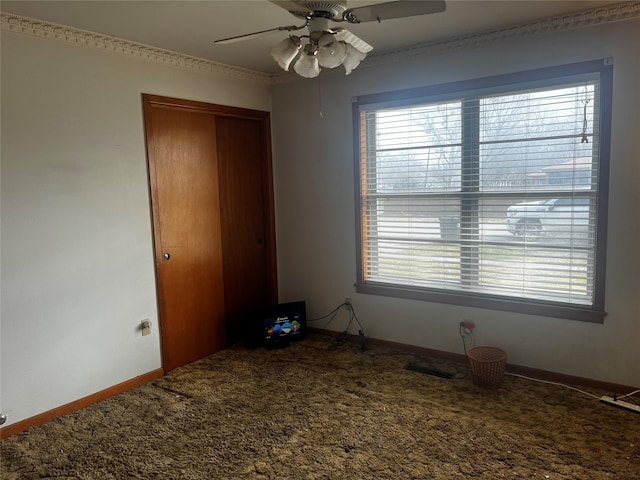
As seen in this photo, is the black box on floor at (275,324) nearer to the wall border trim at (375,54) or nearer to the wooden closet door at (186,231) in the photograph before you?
the wooden closet door at (186,231)

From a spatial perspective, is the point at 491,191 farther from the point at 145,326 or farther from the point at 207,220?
the point at 145,326

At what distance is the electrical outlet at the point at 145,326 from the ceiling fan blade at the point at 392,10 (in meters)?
2.60

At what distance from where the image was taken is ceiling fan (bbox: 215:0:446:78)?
6.08 feet

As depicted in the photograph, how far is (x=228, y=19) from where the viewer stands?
9.23ft

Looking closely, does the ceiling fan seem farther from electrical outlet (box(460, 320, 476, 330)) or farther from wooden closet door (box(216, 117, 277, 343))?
electrical outlet (box(460, 320, 476, 330))

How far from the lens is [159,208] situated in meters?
3.53

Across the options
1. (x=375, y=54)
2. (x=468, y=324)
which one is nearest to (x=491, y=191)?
(x=468, y=324)

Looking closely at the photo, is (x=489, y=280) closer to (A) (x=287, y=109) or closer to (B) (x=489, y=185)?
(B) (x=489, y=185)

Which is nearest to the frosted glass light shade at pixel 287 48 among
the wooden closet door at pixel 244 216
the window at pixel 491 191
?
the window at pixel 491 191

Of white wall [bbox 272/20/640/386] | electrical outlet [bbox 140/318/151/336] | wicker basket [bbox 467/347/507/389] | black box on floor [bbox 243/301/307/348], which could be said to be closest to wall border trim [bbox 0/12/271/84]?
white wall [bbox 272/20/640/386]

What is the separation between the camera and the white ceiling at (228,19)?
102 inches

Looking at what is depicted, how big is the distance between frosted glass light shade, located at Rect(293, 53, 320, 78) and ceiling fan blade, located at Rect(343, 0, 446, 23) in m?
0.25

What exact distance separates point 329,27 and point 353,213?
2.14 m

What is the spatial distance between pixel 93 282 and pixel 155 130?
1216 mm
